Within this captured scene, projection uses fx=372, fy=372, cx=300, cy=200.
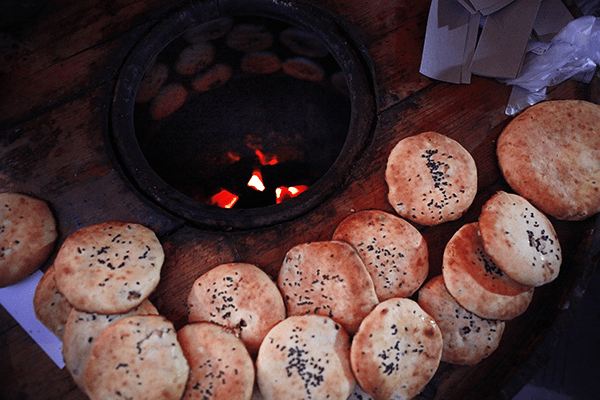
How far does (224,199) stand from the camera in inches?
90.3

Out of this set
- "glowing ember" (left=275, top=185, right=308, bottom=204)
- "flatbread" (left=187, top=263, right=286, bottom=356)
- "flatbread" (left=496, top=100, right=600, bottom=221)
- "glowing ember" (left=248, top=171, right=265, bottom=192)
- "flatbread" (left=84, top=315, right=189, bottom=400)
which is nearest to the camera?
"flatbread" (left=84, top=315, right=189, bottom=400)

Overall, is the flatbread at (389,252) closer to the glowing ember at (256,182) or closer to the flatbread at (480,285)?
the flatbread at (480,285)

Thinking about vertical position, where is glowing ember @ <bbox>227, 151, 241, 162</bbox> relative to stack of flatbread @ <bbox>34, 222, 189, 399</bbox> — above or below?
below

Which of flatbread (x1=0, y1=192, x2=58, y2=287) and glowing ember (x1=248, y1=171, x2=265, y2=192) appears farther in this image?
glowing ember (x1=248, y1=171, x2=265, y2=192)

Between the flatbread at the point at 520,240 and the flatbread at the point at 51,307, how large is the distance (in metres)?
1.74

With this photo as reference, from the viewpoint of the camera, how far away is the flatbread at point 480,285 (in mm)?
1515

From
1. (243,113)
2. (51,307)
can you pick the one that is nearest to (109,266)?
(51,307)

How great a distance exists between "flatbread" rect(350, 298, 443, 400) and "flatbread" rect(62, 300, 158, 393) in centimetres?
89

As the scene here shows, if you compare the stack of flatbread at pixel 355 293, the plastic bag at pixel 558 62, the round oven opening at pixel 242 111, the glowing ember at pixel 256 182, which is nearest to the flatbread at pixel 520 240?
the stack of flatbread at pixel 355 293

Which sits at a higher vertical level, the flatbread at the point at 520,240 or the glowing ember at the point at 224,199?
the glowing ember at the point at 224,199

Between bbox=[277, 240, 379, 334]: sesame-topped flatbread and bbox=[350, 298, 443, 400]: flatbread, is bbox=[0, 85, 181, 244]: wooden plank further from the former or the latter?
bbox=[350, 298, 443, 400]: flatbread

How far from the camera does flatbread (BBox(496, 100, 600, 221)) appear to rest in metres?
1.61

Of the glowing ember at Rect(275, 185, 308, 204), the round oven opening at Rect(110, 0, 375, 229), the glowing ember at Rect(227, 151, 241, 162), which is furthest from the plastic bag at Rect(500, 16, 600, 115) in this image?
the glowing ember at Rect(227, 151, 241, 162)

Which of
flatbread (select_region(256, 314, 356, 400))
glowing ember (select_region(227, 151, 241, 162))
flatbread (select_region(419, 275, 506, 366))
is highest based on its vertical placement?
glowing ember (select_region(227, 151, 241, 162))
